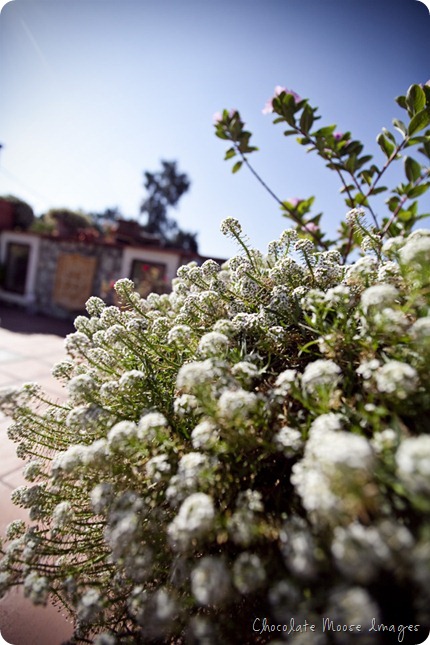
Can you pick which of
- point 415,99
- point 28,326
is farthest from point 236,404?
point 28,326

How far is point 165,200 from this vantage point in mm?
21562

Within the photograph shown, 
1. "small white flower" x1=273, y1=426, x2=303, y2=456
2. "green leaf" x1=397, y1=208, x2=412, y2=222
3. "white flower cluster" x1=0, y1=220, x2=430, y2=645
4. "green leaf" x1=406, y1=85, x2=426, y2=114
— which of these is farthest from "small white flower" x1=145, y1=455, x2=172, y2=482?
"green leaf" x1=397, y1=208, x2=412, y2=222

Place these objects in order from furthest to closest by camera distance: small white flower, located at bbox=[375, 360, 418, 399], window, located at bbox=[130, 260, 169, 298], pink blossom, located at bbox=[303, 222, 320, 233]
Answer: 1. window, located at bbox=[130, 260, 169, 298]
2. pink blossom, located at bbox=[303, 222, 320, 233]
3. small white flower, located at bbox=[375, 360, 418, 399]

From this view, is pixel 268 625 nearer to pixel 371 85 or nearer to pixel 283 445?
pixel 283 445

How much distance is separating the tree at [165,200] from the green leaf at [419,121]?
763 inches

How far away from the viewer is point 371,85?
1459 millimetres

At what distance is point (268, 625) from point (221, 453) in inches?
15.4

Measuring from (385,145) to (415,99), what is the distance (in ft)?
1.01

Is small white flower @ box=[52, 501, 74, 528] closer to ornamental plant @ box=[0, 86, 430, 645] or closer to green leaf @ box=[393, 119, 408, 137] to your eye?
ornamental plant @ box=[0, 86, 430, 645]

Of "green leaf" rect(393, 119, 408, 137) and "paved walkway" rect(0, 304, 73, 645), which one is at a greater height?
"green leaf" rect(393, 119, 408, 137)

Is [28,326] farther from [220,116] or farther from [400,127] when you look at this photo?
[400,127]

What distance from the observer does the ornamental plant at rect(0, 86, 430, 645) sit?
1.51 ft

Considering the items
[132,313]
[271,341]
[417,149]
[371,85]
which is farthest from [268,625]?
[417,149]

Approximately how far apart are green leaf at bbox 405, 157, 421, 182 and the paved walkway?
2351 millimetres
